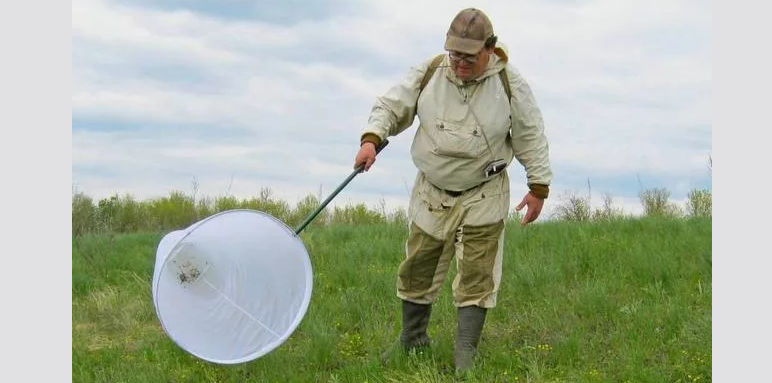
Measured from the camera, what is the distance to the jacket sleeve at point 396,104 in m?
5.24

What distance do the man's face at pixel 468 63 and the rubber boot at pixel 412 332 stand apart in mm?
1431

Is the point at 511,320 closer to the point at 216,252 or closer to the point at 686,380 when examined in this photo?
the point at 686,380

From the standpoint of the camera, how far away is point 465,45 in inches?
193

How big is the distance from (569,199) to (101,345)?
5.83 m

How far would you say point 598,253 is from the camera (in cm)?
761

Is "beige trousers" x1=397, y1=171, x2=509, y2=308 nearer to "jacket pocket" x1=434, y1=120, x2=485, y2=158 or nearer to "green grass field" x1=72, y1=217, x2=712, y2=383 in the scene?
"jacket pocket" x1=434, y1=120, x2=485, y2=158

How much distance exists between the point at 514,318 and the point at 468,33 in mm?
2383

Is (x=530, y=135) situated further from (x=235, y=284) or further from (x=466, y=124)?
(x=235, y=284)

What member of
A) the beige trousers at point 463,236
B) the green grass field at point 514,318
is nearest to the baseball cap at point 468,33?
the beige trousers at point 463,236

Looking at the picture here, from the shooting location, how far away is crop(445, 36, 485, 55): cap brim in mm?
4891

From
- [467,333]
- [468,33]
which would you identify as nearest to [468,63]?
[468,33]

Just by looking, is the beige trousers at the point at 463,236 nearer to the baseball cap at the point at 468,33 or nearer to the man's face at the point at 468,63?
the man's face at the point at 468,63

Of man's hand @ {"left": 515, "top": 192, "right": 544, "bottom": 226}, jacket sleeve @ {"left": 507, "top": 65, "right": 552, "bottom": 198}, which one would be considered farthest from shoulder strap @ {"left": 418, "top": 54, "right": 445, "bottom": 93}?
man's hand @ {"left": 515, "top": 192, "right": 544, "bottom": 226}

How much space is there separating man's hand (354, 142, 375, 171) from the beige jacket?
3.2 inches
